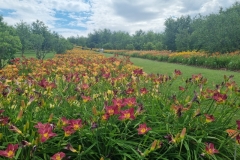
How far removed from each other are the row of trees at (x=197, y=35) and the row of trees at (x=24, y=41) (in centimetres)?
1388

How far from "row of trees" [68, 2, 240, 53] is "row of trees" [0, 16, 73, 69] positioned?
13.9 metres

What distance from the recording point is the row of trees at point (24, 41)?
9602 millimetres

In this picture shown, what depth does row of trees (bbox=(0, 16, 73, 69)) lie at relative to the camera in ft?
31.5

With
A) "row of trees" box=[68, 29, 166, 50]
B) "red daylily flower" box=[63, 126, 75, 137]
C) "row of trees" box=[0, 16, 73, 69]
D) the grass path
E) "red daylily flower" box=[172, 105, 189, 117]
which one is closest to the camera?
"red daylily flower" box=[63, 126, 75, 137]

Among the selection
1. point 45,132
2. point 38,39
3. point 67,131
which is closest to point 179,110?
point 67,131

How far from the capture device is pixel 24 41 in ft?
58.3

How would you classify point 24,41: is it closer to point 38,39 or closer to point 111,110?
point 38,39

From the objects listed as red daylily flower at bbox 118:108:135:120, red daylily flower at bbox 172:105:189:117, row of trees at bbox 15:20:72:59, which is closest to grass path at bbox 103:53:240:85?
red daylily flower at bbox 172:105:189:117

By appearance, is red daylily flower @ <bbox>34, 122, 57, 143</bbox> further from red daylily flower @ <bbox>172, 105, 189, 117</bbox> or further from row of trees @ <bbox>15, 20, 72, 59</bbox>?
row of trees @ <bbox>15, 20, 72, 59</bbox>

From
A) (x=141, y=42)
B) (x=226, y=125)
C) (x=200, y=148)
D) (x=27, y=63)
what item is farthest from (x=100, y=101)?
(x=141, y=42)

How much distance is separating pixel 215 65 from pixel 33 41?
14.4m

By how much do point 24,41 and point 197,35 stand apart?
670 inches

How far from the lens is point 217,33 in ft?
53.1

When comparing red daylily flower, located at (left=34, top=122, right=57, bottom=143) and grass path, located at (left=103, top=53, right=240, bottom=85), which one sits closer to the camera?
red daylily flower, located at (left=34, top=122, right=57, bottom=143)
